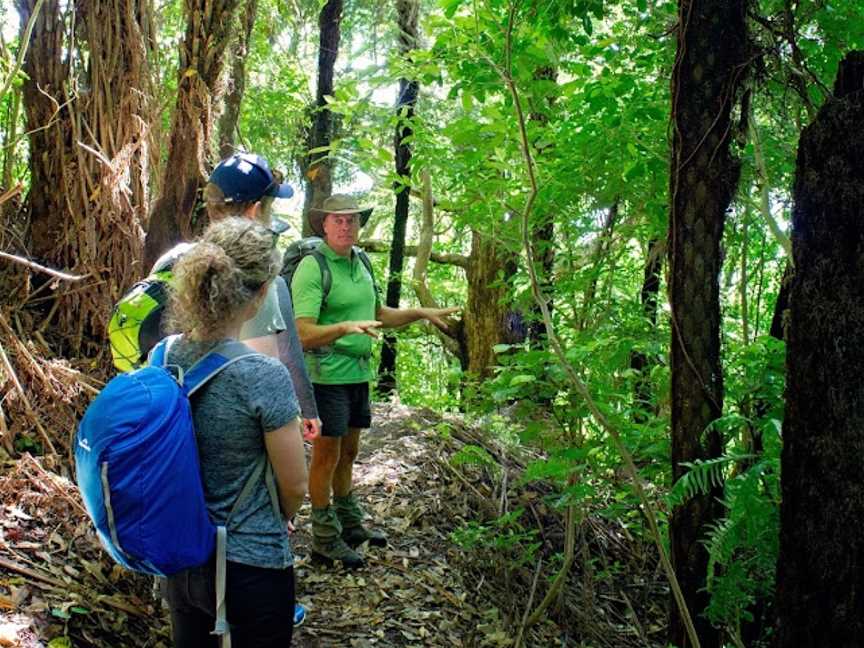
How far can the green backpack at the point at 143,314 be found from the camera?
298cm

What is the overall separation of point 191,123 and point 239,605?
393 cm

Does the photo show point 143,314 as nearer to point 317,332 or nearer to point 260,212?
point 260,212

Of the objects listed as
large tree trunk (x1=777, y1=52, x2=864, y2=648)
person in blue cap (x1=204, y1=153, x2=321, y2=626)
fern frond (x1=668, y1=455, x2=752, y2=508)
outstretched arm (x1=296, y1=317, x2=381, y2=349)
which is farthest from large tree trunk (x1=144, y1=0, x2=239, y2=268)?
large tree trunk (x1=777, y1=52, x2=864, y2=648)

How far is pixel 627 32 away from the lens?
A: 4.96 meters

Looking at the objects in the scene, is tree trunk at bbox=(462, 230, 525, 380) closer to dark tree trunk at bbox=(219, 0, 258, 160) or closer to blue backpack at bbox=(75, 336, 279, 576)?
dark tree trunk at bbox=(219, 0, 258, 160)

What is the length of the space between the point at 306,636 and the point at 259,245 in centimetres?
273

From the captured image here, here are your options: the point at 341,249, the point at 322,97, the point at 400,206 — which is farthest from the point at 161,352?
the point at 400,206

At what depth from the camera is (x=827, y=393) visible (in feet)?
8.27

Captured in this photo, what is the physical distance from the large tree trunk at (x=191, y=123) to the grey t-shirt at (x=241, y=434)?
309 cm

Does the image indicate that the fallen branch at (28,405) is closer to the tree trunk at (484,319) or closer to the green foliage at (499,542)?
the green foliage at (499,542)

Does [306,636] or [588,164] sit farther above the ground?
[588,164]

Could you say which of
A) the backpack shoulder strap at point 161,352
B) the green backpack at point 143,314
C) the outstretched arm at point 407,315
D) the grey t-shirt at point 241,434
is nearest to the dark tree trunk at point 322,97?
the outstretched arm at point 407,315

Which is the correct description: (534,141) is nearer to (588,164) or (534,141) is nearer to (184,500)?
(588,164)

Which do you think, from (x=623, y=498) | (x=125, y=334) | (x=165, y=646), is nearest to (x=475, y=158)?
(x=623, y=498)
